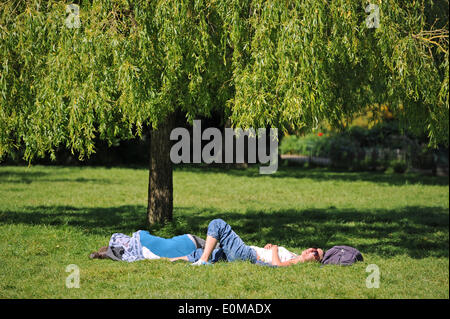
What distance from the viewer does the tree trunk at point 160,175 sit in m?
9.27

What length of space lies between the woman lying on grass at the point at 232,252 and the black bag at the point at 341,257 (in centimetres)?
12

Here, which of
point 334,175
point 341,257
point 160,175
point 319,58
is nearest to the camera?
point 319,58

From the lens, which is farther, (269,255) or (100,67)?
(269,255)

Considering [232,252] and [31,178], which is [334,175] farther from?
[232,252]

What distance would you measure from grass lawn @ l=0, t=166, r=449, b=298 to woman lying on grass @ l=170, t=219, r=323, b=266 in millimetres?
218

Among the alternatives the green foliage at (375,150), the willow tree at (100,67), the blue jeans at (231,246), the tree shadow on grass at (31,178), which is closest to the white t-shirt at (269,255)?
the blue jeans at (231,246)

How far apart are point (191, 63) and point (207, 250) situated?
97.8 inches

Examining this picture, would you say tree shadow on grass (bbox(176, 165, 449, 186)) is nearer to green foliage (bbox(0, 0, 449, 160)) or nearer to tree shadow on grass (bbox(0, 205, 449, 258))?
tree shadow on grass (bbox(0, 205, 449, 258))

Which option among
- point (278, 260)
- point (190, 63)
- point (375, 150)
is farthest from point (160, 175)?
point (375, 150)

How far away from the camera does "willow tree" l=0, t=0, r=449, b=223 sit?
20.4 feet

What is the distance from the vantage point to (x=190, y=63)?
680cm

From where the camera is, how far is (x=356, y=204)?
1384 cm

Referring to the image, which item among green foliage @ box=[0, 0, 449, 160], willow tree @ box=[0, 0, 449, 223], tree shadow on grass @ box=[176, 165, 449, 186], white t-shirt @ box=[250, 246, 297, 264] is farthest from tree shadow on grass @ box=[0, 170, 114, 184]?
white t-shirt @ box=[250, 246, 297, 264]

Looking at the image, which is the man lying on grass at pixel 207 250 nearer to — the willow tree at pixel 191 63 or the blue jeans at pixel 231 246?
the blue jeans at pixel 231 246
